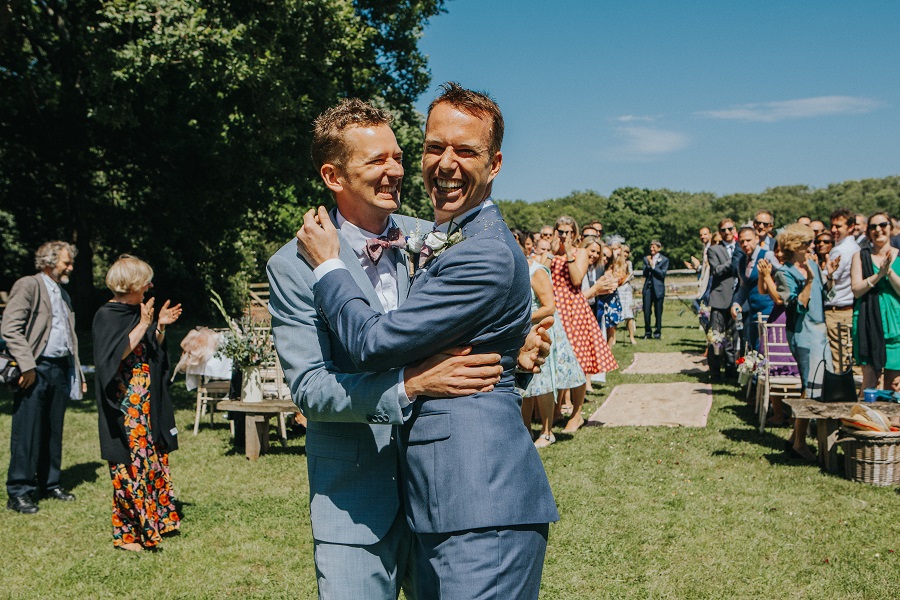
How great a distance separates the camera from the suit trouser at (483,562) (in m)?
2.10

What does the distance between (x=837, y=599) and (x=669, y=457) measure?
3.25m

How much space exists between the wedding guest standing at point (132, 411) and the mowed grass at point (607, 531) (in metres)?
0.26

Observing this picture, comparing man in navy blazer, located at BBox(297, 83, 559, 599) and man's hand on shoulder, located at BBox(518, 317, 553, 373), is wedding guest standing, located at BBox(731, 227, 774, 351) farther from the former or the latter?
man in navy blazer, located at BBox(297, 83, 559, 599)

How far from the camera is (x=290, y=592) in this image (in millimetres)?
4832

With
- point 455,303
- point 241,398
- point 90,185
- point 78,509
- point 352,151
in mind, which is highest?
point 90,185

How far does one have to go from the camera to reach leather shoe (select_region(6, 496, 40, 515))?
661 centimetres

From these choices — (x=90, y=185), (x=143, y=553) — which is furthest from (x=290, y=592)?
(x=90, y=185)

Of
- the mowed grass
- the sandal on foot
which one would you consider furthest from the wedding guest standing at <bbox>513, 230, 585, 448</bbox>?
the mowed grass

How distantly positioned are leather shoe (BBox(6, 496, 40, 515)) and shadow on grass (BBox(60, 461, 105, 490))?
724mm

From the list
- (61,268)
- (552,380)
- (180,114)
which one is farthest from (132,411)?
(180,114)

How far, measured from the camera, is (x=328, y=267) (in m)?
2.27

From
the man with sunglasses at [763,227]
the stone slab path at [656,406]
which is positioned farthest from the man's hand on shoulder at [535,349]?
the man with sunglasses at [763,227]

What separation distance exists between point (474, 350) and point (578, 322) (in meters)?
7.03

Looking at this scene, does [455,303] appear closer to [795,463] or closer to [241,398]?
[795,463]
